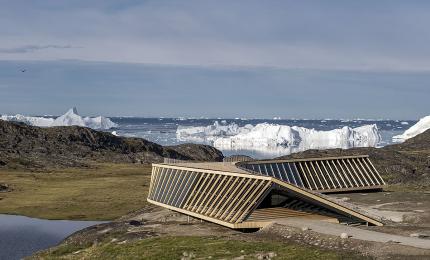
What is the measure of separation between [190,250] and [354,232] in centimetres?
1525

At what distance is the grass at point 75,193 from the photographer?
9641cm

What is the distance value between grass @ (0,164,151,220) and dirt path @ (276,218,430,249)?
135 feet

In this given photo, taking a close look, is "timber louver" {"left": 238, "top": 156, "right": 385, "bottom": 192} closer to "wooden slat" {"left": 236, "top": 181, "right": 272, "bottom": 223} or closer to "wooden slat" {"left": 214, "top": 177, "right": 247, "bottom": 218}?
"wooden slat" {"left": 214, "top": 177, "right": 247, "bottom": 218}

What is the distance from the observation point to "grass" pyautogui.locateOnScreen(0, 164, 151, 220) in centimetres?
9641

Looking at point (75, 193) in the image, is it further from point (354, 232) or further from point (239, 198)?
point (354, 232)

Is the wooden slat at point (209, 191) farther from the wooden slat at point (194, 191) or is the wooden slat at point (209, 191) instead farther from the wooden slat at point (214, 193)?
the wooden slat at point (194, 191)

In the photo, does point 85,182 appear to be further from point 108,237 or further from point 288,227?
point 288,227

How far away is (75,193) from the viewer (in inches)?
4528

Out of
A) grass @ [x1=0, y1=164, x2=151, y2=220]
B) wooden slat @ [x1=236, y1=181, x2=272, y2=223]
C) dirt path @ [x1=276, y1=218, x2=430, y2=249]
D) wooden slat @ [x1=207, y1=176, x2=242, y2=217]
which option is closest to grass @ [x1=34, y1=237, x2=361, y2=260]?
wooden slat @ [x1=236, y1=181, x2=272, y2=223]

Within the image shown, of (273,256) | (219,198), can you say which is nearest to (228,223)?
(219,198)

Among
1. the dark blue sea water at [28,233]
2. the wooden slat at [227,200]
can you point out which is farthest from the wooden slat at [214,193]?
the dark blue sea water at [28,233]

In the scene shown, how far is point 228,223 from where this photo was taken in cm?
5694

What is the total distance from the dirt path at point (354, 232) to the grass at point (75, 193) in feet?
135

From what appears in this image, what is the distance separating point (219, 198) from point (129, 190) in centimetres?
6106
